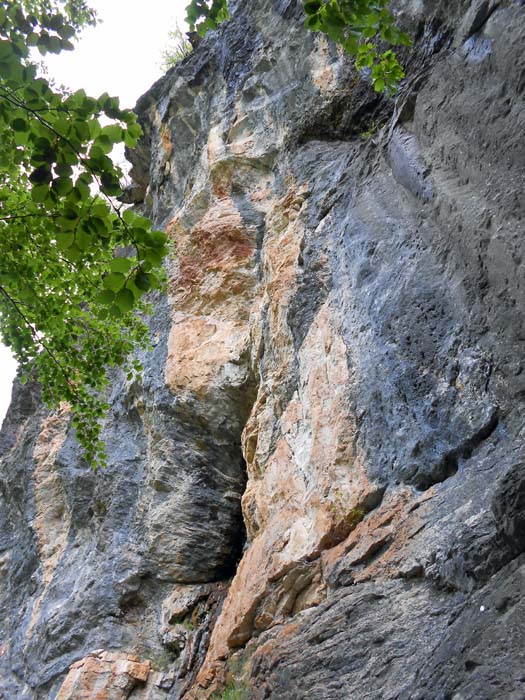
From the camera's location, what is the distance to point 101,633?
358 inches

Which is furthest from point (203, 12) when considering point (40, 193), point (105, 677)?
point (105, 677)

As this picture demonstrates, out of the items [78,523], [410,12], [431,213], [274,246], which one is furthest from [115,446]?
[410,12]

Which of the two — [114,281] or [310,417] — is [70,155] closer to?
[114,281]

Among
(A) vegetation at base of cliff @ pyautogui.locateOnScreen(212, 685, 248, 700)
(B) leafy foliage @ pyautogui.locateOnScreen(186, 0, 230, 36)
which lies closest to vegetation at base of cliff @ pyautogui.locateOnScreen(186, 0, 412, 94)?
(B) leafy foliage @ pyautogui.locateOnScreen(186, 0, 230, 36)

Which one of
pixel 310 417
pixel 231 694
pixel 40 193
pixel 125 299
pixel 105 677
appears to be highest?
pixel 40 193

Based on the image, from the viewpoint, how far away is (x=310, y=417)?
22.1 ft

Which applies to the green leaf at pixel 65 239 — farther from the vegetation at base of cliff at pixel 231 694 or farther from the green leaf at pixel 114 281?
the vegetation at base of cliff at pixel 231 694

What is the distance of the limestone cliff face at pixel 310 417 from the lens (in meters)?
4.34

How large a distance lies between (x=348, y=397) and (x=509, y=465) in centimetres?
223

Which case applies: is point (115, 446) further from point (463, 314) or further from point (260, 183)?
point (463, 314)

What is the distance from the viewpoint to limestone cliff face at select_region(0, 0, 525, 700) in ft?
14.2

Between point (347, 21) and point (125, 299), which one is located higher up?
point (347, 21)

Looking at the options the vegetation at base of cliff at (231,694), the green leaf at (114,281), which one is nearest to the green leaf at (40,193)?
the green leaf at (114,281)

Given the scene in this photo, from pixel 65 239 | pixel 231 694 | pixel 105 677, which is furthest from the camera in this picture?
pixel 105 677
